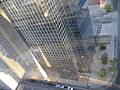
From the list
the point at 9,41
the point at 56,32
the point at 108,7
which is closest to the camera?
the point at 56,32

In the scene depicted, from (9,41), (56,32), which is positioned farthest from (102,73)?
(9,41)

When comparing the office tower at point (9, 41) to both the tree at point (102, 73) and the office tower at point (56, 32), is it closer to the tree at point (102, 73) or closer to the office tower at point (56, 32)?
the office tower at point (56, 32)

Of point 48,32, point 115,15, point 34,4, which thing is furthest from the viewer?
point 115,15

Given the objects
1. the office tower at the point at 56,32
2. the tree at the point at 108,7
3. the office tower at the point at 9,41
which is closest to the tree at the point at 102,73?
the office tower at the point at 56,32

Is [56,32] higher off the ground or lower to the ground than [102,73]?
lower

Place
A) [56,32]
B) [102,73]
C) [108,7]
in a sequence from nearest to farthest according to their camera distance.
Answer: [56,32] → [102,73] → [108,7]

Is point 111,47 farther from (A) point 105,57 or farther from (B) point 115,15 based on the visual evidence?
(B) point 115,15

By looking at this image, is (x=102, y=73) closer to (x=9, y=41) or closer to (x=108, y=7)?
(x=9, y=41)

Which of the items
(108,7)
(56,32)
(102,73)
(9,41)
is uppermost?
(108,7)

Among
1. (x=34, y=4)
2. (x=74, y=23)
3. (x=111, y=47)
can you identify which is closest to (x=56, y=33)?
(x=74, y=23)
